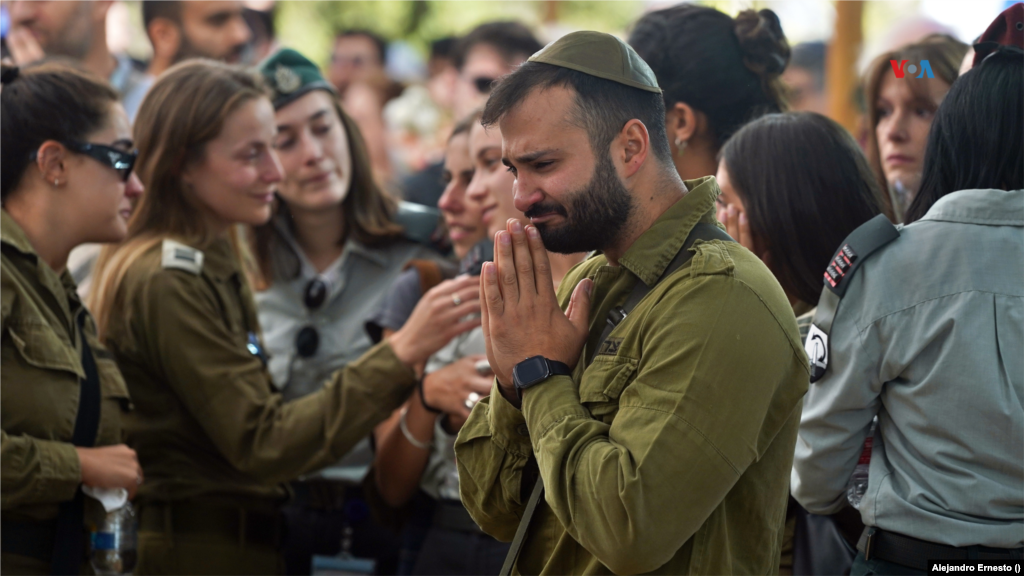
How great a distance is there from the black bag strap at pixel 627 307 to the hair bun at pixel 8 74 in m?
2.40

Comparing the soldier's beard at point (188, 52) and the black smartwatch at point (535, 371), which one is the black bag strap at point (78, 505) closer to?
the black smartwatch at point (535, 371)

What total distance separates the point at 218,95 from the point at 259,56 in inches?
237

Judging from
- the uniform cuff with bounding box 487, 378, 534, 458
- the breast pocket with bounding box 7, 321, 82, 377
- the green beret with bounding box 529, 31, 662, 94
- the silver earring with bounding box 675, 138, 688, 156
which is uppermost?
the green beret with bounding box 529, 31, 662, 94

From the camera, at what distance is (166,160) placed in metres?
3.98

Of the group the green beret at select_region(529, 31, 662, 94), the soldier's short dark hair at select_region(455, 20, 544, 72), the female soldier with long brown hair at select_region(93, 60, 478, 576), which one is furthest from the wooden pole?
the green beret at select_region(529, 31, 662, 94)

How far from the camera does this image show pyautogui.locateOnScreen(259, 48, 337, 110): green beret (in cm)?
478

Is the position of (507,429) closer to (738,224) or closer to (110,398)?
(738,224)

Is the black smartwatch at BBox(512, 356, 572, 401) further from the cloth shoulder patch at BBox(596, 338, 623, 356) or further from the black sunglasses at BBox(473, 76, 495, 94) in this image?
the black sunglasses at BBox(473, 76, 495, 94)

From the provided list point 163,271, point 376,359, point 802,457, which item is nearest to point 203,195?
point 163,271

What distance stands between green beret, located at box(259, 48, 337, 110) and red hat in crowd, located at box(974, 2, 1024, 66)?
10.1ft

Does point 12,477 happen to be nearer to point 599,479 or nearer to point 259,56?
point 599,479

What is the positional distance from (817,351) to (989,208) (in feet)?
1.85

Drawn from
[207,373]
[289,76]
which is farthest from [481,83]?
[207,373]

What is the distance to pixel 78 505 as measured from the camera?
3.22 m
